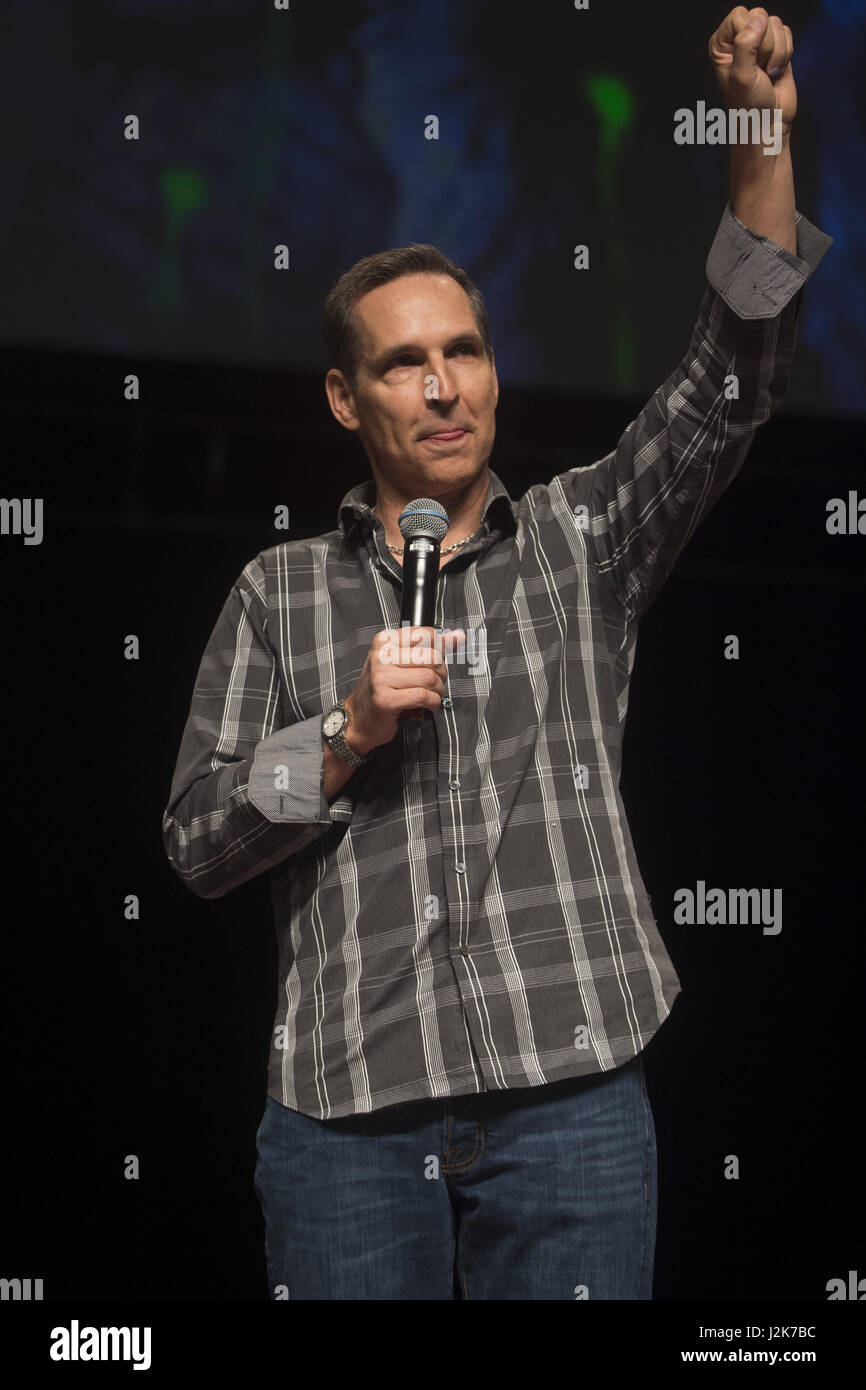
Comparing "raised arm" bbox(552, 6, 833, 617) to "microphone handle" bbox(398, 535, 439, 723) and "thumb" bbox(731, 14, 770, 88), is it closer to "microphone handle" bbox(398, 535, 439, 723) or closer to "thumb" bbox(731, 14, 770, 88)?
"thumb" bbox(731, 14, 770, 88)

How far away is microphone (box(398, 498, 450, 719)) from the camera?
1.32 m

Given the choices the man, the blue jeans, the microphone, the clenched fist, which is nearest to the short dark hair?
the man

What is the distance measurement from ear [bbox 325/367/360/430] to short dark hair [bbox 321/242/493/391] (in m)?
0.01

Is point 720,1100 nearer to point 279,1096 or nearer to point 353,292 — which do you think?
point 279,1096

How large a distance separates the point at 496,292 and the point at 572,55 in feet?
1.53

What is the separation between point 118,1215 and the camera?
2.34 m

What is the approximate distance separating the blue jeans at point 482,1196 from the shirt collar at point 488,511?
2.16 ft

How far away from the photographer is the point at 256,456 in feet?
8.48

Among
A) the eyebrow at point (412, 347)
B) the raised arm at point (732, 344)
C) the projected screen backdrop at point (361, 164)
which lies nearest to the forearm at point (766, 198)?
the raised arm at point (732, 344)

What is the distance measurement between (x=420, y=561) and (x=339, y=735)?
0.20m

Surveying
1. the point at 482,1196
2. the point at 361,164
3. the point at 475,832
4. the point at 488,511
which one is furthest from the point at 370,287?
the point at 482,1196

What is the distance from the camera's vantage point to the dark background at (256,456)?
238 centimetres
